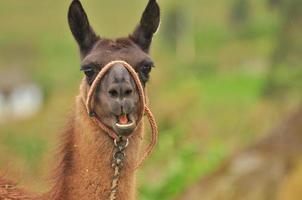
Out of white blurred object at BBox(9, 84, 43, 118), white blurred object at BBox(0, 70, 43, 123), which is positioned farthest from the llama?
white blurred object at BBox(9, 84, 43, 118)

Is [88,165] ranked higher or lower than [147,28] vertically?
lower

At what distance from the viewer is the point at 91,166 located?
21.1 feet

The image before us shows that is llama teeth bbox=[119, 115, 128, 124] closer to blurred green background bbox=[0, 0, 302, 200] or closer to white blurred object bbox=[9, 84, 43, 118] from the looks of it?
blurred green background bbox=[0, 0, 302, 200]

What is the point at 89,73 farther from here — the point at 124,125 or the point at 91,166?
the point at 91,166

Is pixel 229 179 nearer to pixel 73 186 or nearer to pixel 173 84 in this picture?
pixel 73 186

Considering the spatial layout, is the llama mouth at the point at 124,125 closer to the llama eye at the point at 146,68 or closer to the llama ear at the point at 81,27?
the llama eye at the point at 146,68

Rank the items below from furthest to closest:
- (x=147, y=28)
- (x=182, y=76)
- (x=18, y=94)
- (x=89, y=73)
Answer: (x=18, y=94) < (x=182, y=76) < (x=147, y=28) < (x=89, y=73)

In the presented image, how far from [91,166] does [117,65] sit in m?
0.81

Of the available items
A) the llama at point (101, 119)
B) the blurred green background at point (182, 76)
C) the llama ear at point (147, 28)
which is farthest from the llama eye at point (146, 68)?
the blurred green background at point (182, 76)

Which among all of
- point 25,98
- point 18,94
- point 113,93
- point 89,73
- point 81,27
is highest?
point 18,94

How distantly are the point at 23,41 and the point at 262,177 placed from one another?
97830 millimetres

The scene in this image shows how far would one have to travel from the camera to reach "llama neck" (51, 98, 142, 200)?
6375 mm

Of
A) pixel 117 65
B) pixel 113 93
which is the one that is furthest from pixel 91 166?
pixel 117 65

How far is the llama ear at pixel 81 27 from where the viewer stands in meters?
6.68
